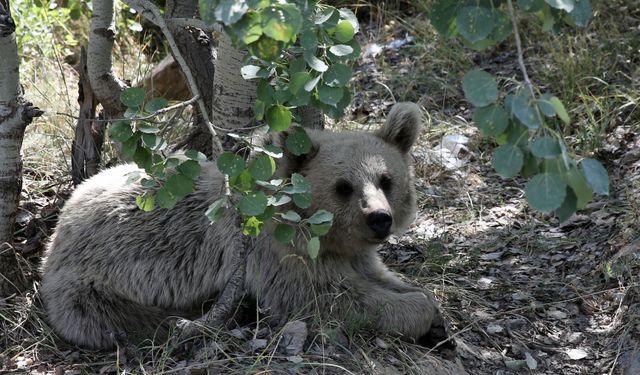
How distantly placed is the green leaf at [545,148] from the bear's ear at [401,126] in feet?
8.06

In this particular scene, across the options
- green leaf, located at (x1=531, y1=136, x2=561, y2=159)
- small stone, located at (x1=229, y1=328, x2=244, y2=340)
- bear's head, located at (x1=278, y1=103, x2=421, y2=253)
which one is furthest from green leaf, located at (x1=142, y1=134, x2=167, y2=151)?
green leaf, located at (x1=531, y1=136, x2=561, y2=159)

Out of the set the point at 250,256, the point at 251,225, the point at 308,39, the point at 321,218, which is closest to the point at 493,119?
the point at 308,39

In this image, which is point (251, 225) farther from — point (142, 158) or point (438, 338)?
point (438, 338)

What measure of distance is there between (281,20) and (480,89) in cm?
68

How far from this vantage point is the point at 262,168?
3.84 m

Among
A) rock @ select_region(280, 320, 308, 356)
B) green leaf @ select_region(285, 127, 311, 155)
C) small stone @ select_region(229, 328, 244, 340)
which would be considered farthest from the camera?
small stone @ select_region(229, 328, 244, 340)

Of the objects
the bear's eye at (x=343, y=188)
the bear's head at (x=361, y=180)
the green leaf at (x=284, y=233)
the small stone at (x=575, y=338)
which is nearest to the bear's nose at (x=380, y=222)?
the bear's head at (x=361, y=180)

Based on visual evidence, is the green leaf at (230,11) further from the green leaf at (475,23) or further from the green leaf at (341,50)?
the green leaf at (341,50)

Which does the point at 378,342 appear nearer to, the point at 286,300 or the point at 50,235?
the point at 286,300

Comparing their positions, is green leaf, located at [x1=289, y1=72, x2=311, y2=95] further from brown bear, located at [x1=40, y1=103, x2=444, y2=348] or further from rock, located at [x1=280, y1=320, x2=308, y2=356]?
rock, located at [x1=280, y1=320, x2=308, y2=356]

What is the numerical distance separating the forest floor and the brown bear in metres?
0.18

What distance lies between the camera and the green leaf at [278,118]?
3.93 meters

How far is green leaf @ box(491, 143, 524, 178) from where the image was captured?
9.30 feet

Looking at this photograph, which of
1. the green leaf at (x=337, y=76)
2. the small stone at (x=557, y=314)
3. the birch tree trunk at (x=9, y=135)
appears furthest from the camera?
the small stone at (x=557, y=314)
